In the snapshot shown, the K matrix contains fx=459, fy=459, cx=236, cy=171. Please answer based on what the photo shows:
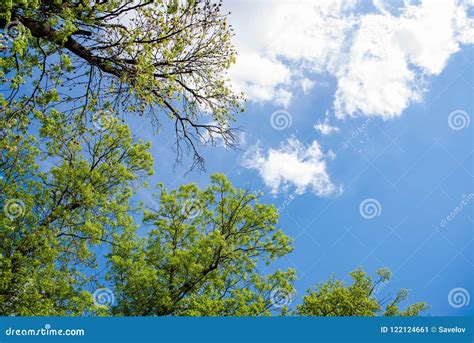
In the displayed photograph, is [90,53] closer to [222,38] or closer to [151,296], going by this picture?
[222,38]

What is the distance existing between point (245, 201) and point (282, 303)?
5.14 meters

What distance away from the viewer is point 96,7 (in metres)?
10.1

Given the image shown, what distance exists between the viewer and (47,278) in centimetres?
1630

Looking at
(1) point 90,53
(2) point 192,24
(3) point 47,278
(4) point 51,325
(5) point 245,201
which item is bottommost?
(4) point 51,325

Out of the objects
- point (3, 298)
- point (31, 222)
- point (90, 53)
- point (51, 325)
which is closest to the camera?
point (51, 325)

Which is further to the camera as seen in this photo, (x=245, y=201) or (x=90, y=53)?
(x=245, y=201)

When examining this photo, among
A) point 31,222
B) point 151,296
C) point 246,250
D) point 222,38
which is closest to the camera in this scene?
point 222,38

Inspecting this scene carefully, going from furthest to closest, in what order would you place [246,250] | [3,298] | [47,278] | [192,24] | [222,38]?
[246,250] < [47,278] < [3,298] < [222,38] < [192,24]

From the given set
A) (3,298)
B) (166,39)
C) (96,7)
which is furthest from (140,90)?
(3,298)

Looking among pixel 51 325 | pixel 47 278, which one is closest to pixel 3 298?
pixel 47 278

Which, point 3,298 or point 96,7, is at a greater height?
point 96,7

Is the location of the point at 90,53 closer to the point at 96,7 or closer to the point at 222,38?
the point at 96,7

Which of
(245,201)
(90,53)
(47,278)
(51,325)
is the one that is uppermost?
(245,201)

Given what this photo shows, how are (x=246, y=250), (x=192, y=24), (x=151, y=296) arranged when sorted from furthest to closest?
1. (x=246, y=250)
2. (x=151, y=296)
3. (x=192, y=24)
